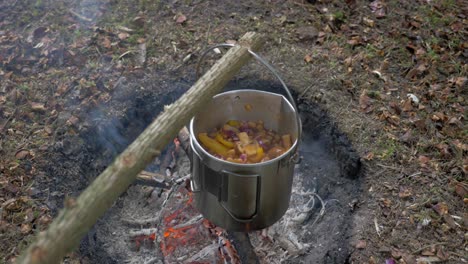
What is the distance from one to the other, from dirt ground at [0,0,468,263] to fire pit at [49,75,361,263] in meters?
0.05

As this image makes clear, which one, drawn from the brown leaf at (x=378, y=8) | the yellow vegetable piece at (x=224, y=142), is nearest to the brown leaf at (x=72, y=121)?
the yellow vegetable piece at (x=224, y=142)

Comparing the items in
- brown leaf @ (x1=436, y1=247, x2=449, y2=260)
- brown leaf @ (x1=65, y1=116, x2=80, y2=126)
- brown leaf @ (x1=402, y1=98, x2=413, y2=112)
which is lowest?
brown leaf @ (x1=436, y1=247, x2=449, y2=260)

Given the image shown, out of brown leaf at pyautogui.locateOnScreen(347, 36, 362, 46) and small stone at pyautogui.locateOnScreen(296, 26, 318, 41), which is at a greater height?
small stone at pyautogui.locateOnScreen(296, 26, 318, 41)

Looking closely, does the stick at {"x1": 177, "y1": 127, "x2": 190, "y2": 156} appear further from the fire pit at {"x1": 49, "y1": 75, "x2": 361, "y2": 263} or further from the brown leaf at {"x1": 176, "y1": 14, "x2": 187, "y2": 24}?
the brown leaf at {"x1": 176, "y1": 14, "x2": 187, "y2": 24}

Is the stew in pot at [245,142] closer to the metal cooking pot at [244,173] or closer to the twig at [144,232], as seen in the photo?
the metal cooking pot at [244,173]

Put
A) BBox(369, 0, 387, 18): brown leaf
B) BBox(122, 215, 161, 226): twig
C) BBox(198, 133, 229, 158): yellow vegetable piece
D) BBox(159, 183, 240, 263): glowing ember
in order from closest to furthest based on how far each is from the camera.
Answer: BBox(198, 133, 229, 158): yellow vegetable piece < BBox(159, 183, 240, 263): glowing ember < BBox(122, 215, 161, 226): twig < BBox(369, 0, 387, 18): brown leaf

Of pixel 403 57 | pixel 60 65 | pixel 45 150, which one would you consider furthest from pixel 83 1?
pixel 403 57

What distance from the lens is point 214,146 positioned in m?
2.99

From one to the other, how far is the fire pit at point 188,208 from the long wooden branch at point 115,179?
0.96 meters

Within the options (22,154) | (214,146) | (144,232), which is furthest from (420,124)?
(22,154)

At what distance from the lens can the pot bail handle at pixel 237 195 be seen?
2.67m

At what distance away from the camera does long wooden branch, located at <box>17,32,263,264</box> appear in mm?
1999

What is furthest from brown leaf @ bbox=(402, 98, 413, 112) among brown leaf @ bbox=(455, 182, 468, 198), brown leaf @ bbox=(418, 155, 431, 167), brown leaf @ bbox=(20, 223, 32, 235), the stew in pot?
brown leaf @ bbox=(20, 223, 32, 235)

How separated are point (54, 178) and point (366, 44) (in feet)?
10.1
